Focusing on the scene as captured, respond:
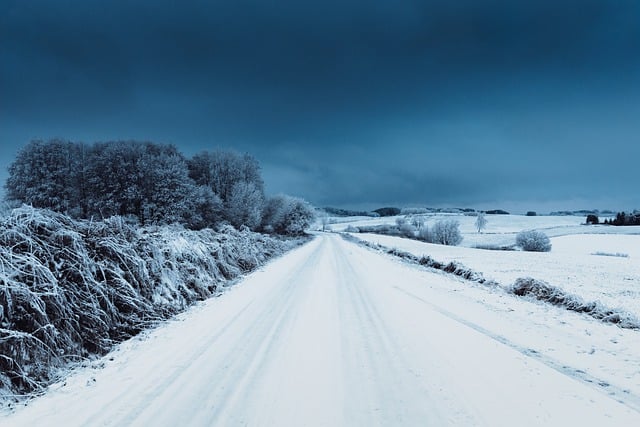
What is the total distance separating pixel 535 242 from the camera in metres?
41.8

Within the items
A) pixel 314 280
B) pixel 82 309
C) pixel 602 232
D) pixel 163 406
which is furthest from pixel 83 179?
pixel 602 232

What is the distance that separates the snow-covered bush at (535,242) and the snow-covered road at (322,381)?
42966mm

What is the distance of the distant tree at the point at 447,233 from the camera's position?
5950cm

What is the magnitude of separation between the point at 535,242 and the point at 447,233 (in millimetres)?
19038

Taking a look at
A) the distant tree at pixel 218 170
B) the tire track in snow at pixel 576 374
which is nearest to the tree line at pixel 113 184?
the distant tree at pixel 218 170

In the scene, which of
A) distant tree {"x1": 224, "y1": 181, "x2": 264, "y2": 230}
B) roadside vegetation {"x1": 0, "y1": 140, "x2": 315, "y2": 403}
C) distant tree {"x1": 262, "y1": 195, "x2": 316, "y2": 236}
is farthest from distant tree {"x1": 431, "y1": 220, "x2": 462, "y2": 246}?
roadside vegetation {"x1": 0, "y1": 140, "x2": 315, "y2": 403}

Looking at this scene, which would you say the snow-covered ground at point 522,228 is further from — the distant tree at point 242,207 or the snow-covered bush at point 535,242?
the distant tree at point 242,207

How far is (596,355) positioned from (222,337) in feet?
18.0

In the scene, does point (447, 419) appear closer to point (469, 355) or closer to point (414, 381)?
point (414, 381)

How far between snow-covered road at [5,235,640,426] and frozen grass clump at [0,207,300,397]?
464mm

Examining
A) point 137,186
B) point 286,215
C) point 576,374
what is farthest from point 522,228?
point 576,374

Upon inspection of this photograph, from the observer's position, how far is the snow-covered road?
9.75 feet

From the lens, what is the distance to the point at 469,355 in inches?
177

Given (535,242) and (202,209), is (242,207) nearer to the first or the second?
(202,209)
